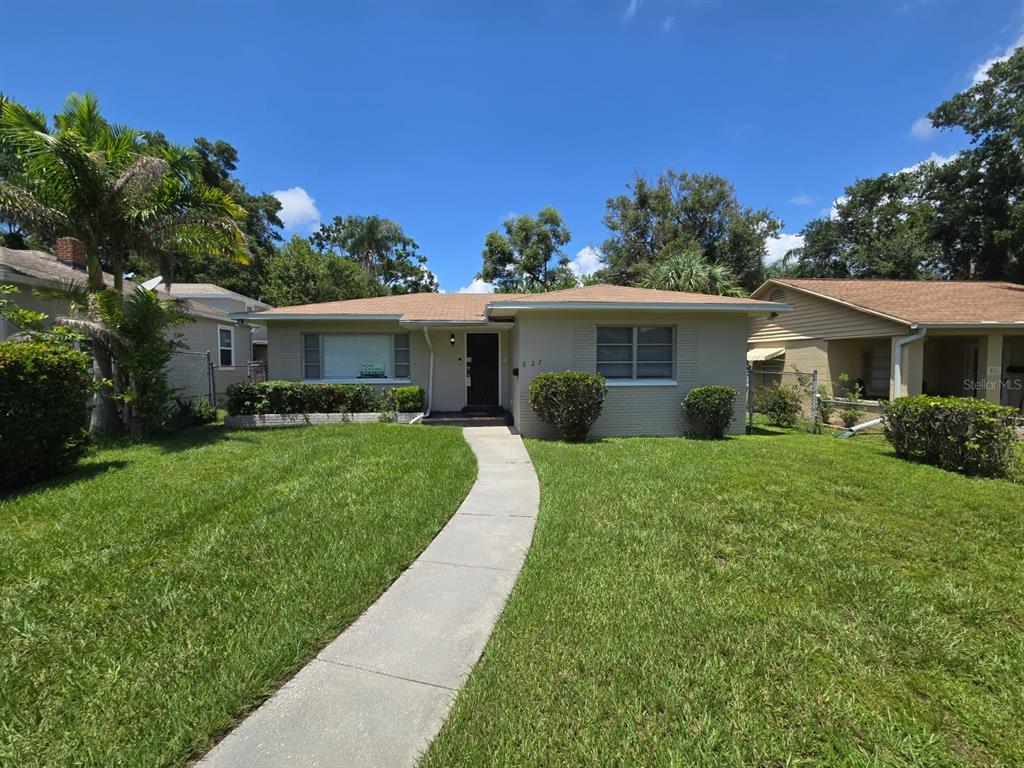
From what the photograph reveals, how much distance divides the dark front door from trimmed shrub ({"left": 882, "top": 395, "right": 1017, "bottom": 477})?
9006 millimetres

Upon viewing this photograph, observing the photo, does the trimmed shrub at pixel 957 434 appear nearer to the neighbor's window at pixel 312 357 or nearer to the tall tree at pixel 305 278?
the neighbor's window at pixel 312 357

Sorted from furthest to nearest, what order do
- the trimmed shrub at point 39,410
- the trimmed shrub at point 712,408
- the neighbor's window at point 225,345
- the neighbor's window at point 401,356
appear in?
the neighbor's window at point 225,345, the neighbor's window at point 401,356, the trimmed shrub at point 712,408, the trimmed shrub at point 39,410

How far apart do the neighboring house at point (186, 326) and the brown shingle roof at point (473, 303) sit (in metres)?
2.65

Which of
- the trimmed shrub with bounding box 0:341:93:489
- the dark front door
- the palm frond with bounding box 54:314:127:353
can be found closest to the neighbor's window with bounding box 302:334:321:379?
the dark front door

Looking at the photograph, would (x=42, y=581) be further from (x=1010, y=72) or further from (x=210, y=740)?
(x=1010, y=72)

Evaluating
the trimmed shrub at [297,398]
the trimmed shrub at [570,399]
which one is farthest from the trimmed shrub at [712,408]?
the trimmed shrub at [297,398]

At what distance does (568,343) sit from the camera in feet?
33.6

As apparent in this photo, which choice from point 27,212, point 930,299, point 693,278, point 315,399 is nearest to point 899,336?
point 930,299

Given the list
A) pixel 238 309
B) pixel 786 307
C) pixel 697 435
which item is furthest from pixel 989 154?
pixel 238 309

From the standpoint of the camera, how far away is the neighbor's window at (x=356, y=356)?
12336 millimetres

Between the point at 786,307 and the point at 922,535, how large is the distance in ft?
22.3

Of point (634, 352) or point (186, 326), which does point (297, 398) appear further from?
point (634, 352)

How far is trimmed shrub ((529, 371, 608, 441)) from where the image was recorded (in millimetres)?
9250

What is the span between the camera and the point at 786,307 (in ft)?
33.4
